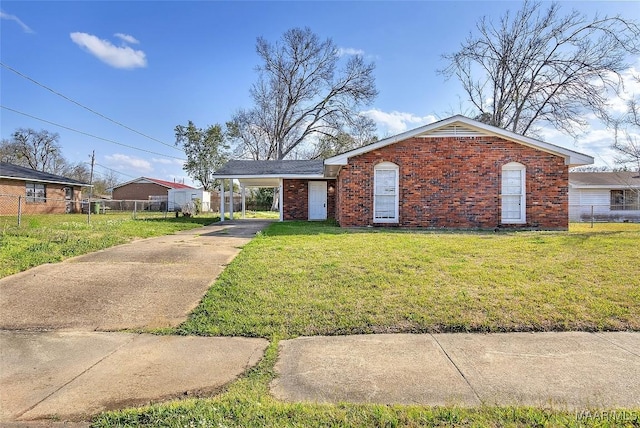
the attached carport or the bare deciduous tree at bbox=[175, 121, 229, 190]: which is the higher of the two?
the bare deciduous tree at bbox=[175, 121, 229, 190]

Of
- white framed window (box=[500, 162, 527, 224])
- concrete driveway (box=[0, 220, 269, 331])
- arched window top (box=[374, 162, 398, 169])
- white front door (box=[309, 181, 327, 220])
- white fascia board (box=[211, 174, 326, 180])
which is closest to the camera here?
concrete driveway (box=[0, 220, 269, 331])

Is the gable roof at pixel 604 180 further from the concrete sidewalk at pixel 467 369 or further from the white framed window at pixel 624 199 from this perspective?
the concrete sidewalk at pixel 467 369

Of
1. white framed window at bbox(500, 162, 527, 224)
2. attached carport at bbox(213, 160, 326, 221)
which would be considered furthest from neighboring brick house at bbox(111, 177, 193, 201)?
white framed window at bbox(500, 162, 527, 224)

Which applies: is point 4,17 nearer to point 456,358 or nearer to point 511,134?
point 456,358

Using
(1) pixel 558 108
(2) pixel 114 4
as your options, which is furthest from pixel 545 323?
(1) pixel 558 108

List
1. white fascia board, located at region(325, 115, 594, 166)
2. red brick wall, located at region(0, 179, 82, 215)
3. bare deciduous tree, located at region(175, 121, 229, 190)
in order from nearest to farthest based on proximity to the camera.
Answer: white fascia board, located at region(325, 115, 594, 166) < red brick wall, located at region(0, 179, 82, 215) < bare deciduous tree, located at region(175, 121, 229, 190)

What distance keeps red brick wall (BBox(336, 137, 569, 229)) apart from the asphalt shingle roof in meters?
6.41

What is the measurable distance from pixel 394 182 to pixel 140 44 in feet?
44.6

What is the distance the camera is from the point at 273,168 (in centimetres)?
1953

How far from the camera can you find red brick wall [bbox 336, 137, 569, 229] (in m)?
12.2

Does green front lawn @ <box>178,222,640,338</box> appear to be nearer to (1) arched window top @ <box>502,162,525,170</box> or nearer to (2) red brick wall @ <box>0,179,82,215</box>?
(1) arched window top @ <box>502,162,525,170</box>

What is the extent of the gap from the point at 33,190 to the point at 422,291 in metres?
29.9

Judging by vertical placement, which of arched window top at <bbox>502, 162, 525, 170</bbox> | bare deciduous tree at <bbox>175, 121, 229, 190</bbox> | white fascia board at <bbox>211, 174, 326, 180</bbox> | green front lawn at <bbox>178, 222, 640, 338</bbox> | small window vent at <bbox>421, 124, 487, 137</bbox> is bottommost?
green front lawn at <bbox>178, 222, 640, 338</bbox>

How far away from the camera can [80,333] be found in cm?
408
